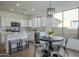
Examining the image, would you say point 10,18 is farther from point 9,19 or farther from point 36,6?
point 36,6

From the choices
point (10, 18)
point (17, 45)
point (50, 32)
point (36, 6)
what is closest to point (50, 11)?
point (36, 6)

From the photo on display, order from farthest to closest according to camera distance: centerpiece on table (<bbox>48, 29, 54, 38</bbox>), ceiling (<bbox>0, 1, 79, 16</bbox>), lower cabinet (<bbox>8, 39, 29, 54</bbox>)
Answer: lower cabinet (<bbox>8, 39, 29, 54</bbox>) → centerpiece on table (<bbox>48, 29, 54, 38</bbox>) → ceiling (<bbox>0, 1, 79, 16</bbox>)

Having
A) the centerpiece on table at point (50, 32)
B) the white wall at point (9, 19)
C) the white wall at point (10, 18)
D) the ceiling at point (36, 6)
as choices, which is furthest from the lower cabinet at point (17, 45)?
the ceiling at point (36, 6)

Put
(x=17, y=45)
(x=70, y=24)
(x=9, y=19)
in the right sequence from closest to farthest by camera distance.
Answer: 1. (x=9, y=19)
2. (x=70, y=24)
3. (x=17, y=45)

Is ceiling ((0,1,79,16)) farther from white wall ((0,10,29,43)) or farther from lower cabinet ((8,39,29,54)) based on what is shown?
lower cabinet ((8,39,29,54))

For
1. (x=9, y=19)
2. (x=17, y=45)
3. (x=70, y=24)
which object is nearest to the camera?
(x=9, y=19)

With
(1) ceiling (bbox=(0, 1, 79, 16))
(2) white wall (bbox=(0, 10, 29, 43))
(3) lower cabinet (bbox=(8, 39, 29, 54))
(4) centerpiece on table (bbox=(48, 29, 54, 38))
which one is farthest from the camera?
(3) lower cabinet (bbox=(8, 39, 29, 54))

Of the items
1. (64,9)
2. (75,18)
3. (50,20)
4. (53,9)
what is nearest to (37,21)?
(50,20)

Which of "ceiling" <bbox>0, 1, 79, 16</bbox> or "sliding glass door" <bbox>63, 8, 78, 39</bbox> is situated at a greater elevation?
"ceiling" <bbox>0, 1, 79, 16</bbox>

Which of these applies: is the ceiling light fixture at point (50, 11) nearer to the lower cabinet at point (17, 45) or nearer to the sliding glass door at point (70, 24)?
the sliding glass door at point (70, 24)

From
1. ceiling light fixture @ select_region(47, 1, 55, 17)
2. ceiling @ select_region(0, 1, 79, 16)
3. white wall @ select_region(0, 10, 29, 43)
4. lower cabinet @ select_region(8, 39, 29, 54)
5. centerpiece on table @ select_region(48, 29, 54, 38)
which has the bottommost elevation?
lower cabinet @ select_region(8, 39, 29, 54)

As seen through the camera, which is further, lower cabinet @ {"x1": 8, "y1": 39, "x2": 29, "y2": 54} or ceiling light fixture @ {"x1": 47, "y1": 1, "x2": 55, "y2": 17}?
lower cabinet @ {"x1": 8, "y1": 39, "x2": 29, "y2": 54}

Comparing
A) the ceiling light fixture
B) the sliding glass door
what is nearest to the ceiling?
the ceiling light fixture

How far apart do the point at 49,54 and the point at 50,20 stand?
1.22 m
